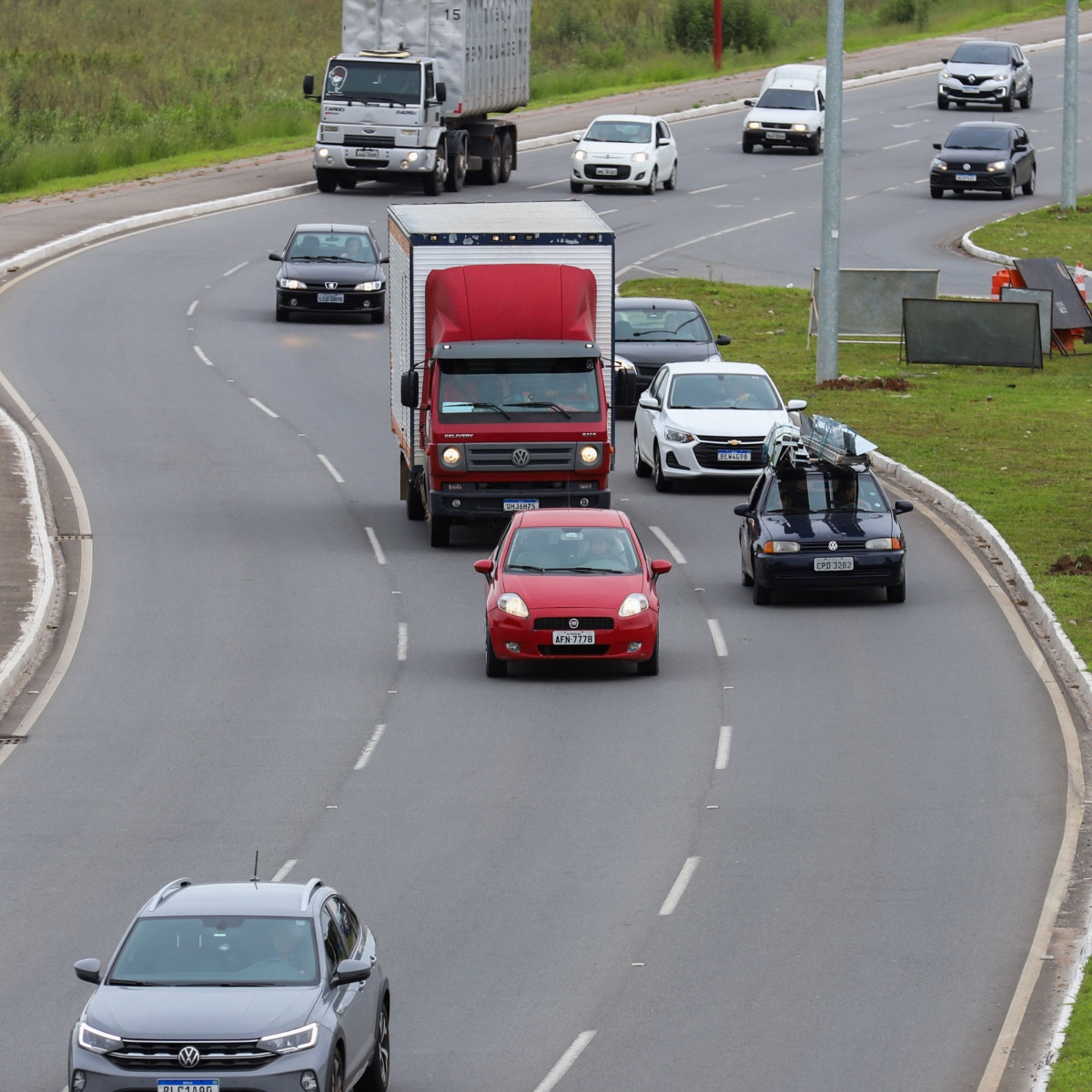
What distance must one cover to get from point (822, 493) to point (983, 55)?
52.4 meters

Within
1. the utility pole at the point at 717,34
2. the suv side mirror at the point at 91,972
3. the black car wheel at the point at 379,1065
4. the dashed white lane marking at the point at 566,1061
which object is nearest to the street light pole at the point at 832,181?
the dashed white lane marking at the point at 566,1061

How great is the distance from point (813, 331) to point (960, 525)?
576 inches

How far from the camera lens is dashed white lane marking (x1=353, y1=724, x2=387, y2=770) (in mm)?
19766

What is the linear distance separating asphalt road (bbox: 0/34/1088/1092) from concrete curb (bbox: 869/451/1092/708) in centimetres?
48

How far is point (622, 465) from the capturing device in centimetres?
3503

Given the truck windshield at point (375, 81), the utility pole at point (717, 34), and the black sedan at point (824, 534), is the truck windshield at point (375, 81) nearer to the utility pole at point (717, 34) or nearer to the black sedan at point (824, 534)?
the black sedan at point (824, 534)

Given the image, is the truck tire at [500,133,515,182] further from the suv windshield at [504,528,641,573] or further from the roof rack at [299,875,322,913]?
the roof rack at [299,875,322,913]

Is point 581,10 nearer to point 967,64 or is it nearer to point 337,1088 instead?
point 967,64

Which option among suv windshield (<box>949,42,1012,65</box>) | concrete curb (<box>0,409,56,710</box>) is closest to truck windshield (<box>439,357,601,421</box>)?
concrete curb (<box>0,409,56,710</box>)

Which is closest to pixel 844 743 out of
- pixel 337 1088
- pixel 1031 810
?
pixel 1031 810

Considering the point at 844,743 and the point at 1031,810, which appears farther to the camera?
the point at 844,743

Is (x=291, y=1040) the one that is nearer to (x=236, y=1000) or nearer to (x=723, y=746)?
(x=236, y=1000)

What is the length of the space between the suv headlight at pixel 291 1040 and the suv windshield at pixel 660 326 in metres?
28.4

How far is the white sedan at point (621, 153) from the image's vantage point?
59.1 metres
